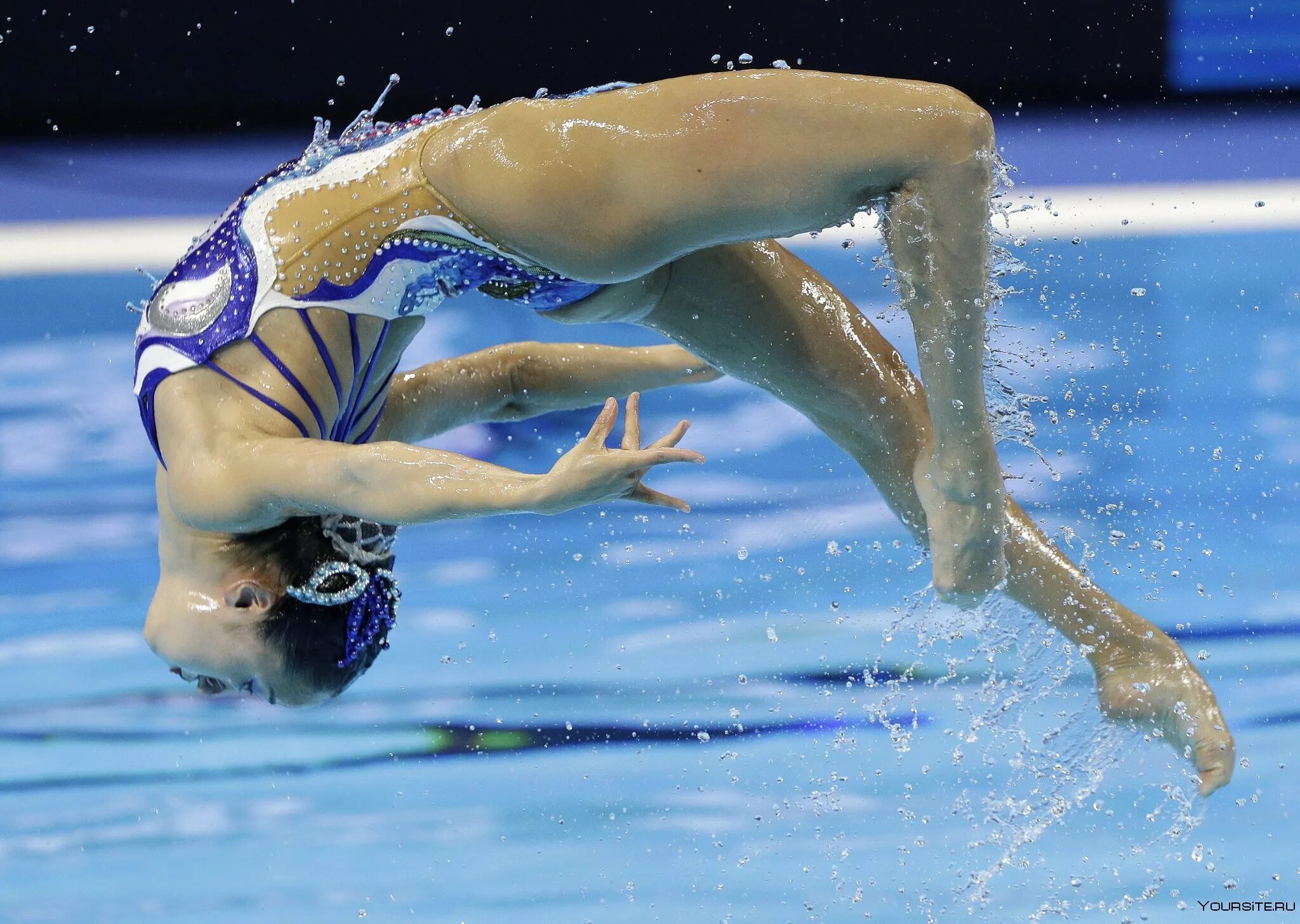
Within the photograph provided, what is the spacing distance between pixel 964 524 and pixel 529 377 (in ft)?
2.95

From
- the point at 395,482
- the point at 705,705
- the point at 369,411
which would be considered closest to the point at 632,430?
the point at 395,482

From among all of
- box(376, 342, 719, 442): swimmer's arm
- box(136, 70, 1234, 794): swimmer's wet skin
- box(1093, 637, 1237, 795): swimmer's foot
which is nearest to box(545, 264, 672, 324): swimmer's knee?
box(136, 70, 1234, 794): swimmer's wet skin

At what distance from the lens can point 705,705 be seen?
3.56m

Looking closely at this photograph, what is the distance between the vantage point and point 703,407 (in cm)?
477

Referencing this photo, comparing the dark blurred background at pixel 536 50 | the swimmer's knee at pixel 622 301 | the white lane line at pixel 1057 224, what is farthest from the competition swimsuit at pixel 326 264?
the dark blurred background at pixel 536 50

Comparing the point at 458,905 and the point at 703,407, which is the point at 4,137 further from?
the point at 458,905

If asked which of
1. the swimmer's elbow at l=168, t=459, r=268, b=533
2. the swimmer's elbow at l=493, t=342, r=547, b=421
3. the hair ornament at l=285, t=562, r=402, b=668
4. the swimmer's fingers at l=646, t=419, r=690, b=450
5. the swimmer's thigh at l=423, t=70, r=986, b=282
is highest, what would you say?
the swimmer's thigh at l=423, t=70, r=986, b=282

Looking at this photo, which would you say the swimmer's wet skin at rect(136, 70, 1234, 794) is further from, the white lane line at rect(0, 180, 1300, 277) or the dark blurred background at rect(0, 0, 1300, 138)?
the dark blurred background at rect(0, 0, 1300, 138)

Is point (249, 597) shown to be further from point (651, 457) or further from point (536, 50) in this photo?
point (536, 50)

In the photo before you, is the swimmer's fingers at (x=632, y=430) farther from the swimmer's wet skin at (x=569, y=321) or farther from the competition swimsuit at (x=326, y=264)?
the competition swimsuit at (x=326, y=264)

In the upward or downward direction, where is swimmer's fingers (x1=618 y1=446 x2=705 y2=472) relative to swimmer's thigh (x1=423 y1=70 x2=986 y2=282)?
downward

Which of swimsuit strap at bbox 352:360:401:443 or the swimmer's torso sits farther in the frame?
swimsuit strap at bbox 352:360:401:443

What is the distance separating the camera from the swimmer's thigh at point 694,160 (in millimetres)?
2027

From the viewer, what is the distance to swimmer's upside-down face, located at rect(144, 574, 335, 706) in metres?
2.30
